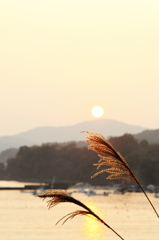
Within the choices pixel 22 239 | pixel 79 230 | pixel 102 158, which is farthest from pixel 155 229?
pixel 102 158

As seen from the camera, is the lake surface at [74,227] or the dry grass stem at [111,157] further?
the lake surface at [74,227]

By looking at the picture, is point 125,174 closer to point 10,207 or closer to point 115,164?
point 115,164

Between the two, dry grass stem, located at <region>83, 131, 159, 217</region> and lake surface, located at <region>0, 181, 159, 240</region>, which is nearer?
dry grass stem, located at <region>83, 131, 159, 217</region>

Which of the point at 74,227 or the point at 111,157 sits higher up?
the point at 74,227

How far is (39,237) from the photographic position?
70875mm

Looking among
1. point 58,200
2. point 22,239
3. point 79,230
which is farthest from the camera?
point 79,230

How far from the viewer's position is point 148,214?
122000 mm

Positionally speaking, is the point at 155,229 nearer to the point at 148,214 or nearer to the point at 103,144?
the point at 148,214

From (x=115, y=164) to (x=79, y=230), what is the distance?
77.3m

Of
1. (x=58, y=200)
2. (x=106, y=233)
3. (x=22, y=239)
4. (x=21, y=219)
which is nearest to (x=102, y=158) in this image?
(x=58, y=200)

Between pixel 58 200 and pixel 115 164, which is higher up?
pixel 115 164

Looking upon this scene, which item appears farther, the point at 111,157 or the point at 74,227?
the point at 74,227

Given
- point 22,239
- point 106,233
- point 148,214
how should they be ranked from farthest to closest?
point 148,214 → point 106,233 → point 22,239

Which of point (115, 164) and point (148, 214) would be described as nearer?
point (115, 164)
